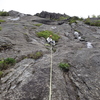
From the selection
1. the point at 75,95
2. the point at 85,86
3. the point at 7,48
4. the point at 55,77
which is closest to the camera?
the point at 75,95

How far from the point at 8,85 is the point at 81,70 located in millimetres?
4150

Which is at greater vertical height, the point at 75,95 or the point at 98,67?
the point at 98,67

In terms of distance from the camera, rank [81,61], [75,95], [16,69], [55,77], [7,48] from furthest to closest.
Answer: [7,48], [81,61], [16,69], [55,77], [75,95]

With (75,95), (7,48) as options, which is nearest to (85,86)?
(75,95)

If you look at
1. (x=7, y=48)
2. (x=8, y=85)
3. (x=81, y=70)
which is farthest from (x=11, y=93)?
(x=7, y=48)

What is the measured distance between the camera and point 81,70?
639 centimetres

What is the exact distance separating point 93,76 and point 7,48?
751 cm

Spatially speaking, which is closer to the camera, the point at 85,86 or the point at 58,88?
the point at 58,88

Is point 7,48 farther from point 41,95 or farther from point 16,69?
point 41,95

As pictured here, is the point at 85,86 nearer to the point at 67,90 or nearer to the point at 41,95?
the point at 67,90

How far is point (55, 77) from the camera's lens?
18.2 feet

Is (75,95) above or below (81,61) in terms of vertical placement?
below

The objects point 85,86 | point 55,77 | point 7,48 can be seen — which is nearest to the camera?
point 85,86

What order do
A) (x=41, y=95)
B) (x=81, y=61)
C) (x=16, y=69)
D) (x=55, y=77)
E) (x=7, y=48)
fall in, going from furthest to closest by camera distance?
1. (x=7, y=48)
2. (x=81, y=61)
3. (x=16, y=69)
4. (x=55, y=77)
5. (x=41, y=95)
